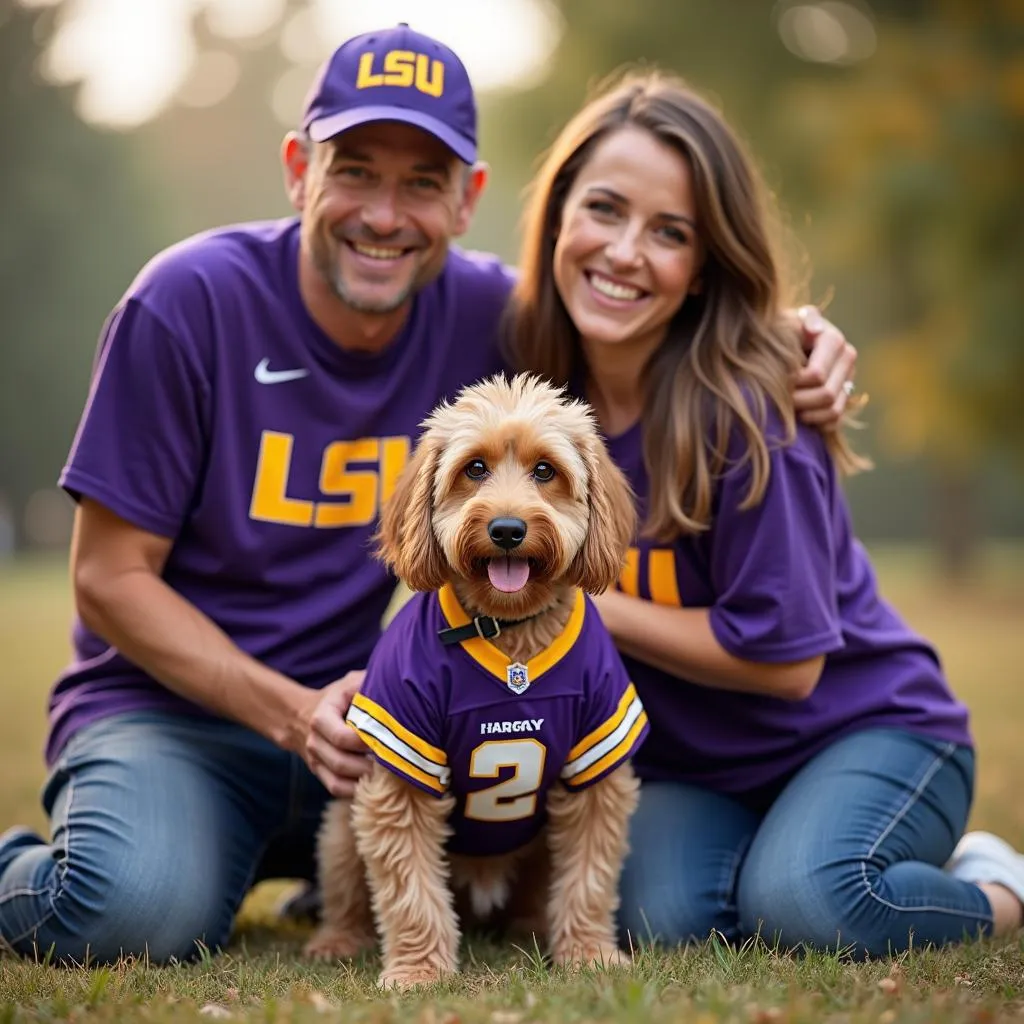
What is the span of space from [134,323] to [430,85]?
1206 millimetres

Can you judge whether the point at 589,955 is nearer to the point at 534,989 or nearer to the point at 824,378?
the point at 534,989

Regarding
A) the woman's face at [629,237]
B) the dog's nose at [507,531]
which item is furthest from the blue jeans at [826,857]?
the woman's face at [629,237]

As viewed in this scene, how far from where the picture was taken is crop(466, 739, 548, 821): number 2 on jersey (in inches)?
140

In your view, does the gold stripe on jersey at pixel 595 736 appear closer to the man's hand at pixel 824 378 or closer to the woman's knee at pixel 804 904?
the woman's knee at pixel 804 904

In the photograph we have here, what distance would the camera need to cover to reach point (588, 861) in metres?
3.79

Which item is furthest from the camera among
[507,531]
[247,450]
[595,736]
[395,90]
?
[247,450]

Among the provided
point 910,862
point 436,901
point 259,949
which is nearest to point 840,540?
point 910,862

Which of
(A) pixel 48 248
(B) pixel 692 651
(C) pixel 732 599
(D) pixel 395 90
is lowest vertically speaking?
(B) pixel 692 651

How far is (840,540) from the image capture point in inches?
172

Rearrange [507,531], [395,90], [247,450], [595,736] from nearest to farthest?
[507,531] < [595,736] < [395,90] < [247,450]

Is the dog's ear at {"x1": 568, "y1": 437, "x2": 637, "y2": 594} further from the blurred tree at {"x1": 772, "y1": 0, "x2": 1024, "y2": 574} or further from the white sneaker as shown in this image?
the blurred tree at {"x1": 772, "y1": 0, "x2": 1024, "y2": 574}

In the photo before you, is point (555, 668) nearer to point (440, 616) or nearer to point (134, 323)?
point (440, 616)

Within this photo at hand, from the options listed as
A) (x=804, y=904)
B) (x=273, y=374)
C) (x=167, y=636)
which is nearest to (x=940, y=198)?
(x=273, y=374)

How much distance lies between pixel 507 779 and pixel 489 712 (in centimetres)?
23
